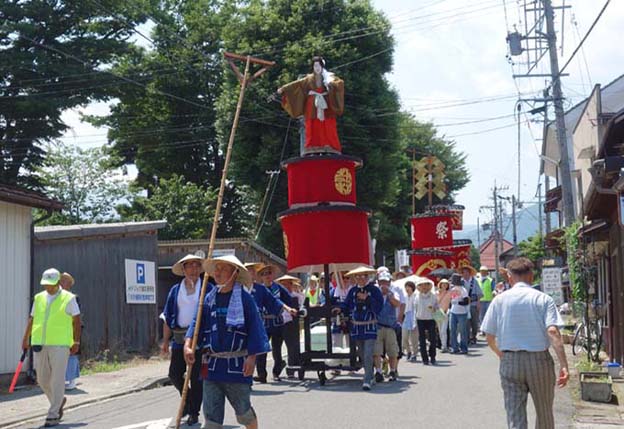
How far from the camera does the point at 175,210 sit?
3622 cm

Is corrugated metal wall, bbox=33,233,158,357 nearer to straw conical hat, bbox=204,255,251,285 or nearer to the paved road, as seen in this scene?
the paved road

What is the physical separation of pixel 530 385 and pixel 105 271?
45.0 ft

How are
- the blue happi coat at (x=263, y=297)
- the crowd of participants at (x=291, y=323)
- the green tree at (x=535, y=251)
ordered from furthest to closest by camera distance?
the green tree at (x=535, y=251)
the blue happi coat at (x=263, y=297)
the crowd of participants at (x=291, y=323)

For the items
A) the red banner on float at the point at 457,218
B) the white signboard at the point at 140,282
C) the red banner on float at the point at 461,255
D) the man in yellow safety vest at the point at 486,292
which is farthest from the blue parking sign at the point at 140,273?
the red banner on float at the point at 457,218

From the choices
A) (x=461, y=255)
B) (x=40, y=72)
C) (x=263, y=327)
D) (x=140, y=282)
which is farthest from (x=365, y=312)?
(x=40, y=72)

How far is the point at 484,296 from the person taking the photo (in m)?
23.3

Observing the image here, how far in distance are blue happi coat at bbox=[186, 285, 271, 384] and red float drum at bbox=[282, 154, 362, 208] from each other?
7.26 metres

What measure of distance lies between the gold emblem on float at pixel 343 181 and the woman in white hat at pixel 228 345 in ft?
23.9

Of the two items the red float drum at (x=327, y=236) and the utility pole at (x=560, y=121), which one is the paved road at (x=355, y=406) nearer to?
the red float drum at (x=327, y=236)

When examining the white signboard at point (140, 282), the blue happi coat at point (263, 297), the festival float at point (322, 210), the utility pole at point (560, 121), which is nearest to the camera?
the blue happi coat at point (263, 297)

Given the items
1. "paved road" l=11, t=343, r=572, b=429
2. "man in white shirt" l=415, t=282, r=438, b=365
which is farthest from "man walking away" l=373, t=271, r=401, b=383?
"man in white shirt" l=415, t=282, r=438, b=365

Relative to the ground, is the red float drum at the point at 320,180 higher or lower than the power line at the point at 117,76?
lower

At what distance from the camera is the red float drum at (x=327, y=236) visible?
14.7 m

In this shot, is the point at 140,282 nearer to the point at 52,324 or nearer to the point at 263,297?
the point at 263,297
